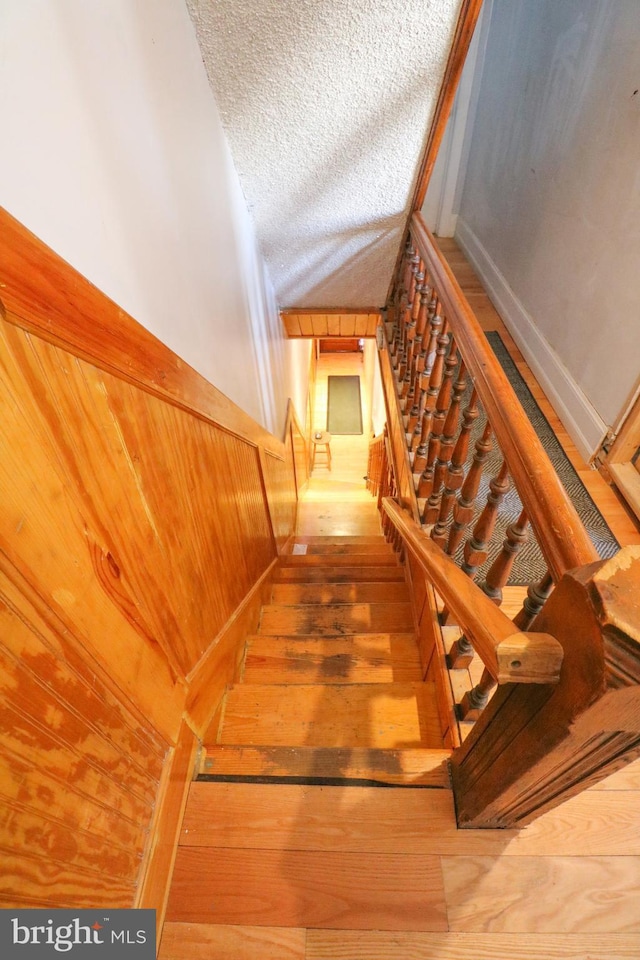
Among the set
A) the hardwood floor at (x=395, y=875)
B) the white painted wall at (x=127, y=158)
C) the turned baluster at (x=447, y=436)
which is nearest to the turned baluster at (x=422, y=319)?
the turned baluster at (x=447, y=436)

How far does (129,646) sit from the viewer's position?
0.78 m

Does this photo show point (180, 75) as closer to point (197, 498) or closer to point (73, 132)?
point (73, 132)

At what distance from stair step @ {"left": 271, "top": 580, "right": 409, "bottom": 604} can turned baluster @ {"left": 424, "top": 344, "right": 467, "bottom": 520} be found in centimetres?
61

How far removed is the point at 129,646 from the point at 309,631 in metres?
1.16

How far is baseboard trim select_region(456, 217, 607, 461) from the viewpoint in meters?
1.90

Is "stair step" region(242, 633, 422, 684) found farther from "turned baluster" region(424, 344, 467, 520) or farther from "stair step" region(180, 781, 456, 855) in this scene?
"turned baluster" region(424, 344, 467, 520)

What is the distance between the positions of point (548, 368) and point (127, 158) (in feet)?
7.22

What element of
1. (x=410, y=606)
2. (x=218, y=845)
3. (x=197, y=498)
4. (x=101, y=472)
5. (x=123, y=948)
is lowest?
(x=123, y=948)

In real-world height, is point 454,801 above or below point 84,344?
below

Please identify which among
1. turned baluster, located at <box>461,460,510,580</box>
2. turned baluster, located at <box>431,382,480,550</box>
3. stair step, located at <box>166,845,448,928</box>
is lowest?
stair step, located at <box>166,845,448,928</box>

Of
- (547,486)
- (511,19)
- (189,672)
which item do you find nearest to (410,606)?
(189,672)

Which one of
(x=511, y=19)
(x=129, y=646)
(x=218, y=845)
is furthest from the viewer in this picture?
(x=511, y=19)

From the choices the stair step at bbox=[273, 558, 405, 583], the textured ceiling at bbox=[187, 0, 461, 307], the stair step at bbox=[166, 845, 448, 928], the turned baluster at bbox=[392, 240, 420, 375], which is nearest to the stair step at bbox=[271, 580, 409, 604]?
the stair step at bbox=[273, 558, 405, 583]

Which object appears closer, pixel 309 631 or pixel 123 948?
pixel 123 948
